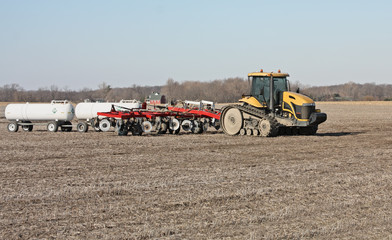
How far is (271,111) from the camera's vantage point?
72.3ft

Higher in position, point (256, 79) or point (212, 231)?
point (256, 79)

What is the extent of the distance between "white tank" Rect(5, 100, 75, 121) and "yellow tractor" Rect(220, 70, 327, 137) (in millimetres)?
9005

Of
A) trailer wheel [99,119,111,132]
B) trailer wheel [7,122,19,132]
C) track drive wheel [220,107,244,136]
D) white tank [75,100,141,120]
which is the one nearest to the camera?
track drive wheel [220,107,244,136]

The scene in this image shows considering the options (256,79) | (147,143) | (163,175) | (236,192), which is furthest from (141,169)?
(256,79)

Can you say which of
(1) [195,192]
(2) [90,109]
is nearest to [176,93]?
(2) [90,109]

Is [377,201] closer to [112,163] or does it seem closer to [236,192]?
[236,192]

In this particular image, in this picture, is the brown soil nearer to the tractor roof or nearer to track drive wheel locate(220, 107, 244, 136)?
track drive wheel locate(220, 107, 244, 136)

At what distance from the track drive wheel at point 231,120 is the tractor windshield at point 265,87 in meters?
1.18

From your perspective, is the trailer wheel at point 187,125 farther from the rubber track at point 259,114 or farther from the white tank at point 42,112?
the white tank at point 42,112

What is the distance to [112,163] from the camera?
1432 centimetres

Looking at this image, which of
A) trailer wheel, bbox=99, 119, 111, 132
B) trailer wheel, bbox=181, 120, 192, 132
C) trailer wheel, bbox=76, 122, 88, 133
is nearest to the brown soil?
trailer wheel, bbox=99, 119, 111, 132

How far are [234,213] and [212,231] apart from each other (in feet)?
3.68

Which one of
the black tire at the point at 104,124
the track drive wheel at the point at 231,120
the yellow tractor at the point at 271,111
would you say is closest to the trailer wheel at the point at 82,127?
the black tire at the point at 104,124

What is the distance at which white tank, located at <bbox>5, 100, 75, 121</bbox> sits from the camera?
27.1m
